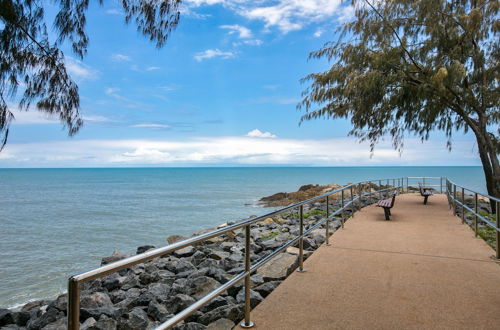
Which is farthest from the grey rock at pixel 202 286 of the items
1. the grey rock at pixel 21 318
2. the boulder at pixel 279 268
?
the grey rock at pixel 21 318

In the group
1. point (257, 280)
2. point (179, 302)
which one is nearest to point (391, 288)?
point (257, 280)

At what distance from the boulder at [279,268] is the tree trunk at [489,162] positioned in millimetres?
10944

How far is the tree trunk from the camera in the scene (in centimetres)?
1319

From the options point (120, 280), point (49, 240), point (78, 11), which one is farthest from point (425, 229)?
point (49, 240)

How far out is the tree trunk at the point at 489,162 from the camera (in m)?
13.2

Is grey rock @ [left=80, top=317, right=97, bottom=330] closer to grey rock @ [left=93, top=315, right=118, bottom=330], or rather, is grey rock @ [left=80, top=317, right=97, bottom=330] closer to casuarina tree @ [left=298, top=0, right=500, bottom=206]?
grey rock @ [left=93, top=315, right=118, bottom=330]

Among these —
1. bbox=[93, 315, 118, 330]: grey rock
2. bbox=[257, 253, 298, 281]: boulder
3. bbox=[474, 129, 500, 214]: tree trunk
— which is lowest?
bbox=[93, 315, 118, 330]: grey rock

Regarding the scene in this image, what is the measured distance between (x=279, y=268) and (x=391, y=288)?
5.17 ft

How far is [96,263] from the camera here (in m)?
11.7

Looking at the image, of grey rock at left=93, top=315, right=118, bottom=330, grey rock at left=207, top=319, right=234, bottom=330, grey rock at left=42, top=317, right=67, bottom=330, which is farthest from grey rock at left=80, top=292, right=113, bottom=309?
grey rock at left=207, top=319, right=234, bottom=330

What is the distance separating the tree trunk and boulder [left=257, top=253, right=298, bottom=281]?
431 inches

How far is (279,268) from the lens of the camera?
17.4ft

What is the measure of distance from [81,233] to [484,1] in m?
19.1

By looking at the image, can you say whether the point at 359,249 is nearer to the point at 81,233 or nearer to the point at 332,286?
the point at 332,286
